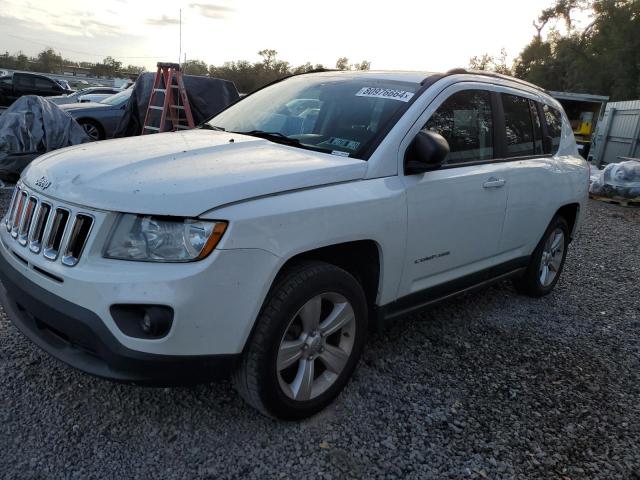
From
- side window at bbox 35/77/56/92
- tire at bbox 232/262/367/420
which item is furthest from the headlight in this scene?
side window at bbox 35/77/56/92

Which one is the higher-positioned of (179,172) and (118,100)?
(118,100)

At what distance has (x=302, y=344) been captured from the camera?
258 centimetres

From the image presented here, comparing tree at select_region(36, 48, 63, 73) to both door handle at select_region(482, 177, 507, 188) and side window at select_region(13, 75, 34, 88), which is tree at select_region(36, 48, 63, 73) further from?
door handle at select_region(482, 177, 507, 188)

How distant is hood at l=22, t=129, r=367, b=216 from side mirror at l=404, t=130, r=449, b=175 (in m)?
0.32

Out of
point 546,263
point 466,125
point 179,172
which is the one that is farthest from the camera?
point 546,263

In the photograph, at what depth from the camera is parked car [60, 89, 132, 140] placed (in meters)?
10.8

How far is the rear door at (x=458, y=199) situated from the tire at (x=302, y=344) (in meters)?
0.50

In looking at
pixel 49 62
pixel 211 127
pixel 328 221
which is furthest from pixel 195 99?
pixel 49 62

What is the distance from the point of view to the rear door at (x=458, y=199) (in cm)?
305

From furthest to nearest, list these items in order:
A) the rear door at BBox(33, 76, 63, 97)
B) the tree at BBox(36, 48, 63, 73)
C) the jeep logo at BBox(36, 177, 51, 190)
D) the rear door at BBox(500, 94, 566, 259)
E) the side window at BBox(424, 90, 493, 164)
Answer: the tree at BBox(36, 48, 63, 73) → the rear door at BBox(33, 76, 63, 97) → the rear door at BBox(500, 94, 566, 259) → the side window at BBox(424, 90, 493, 164) → the jeep logo at BBox(36, 177, 51, 190)

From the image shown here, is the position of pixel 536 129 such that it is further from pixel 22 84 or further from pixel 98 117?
pixel 22 84

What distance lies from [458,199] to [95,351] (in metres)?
2.18

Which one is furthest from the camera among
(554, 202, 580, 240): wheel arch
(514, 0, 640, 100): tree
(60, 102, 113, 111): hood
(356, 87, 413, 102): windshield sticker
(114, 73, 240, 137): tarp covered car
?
(514, 0, 640, 100): tree

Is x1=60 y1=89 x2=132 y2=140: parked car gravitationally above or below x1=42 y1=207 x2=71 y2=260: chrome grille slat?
above
